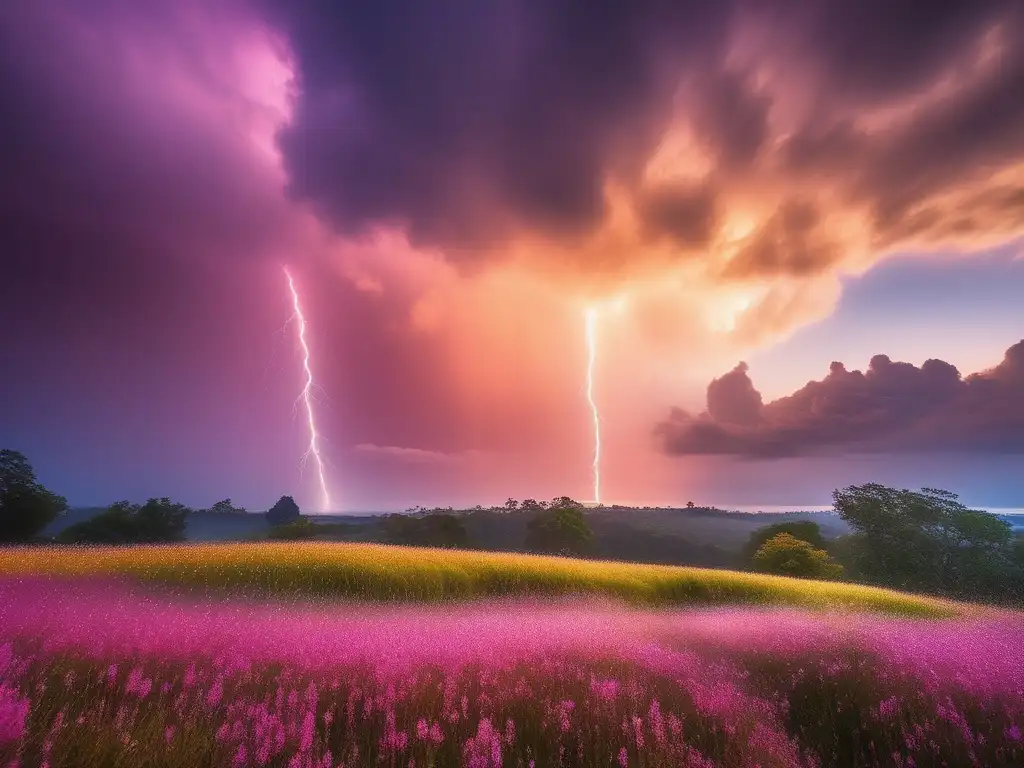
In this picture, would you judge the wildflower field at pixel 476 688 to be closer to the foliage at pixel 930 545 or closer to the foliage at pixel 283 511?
the foliage at pixel 930 545

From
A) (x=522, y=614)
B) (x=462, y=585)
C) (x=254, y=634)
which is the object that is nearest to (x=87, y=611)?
(x=254, y=634)

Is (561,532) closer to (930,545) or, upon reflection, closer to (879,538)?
(879,538)

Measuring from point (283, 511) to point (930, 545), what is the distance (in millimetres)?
96140

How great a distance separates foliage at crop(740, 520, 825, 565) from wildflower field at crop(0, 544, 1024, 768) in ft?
157

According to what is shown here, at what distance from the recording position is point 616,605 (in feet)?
54.3

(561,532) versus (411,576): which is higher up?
(561,532)

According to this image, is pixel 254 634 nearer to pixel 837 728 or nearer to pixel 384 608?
pixel 384 608

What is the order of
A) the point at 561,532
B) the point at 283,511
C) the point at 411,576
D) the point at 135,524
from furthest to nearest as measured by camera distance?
the point at 283,511, the point at 561,532, the point at 135,524, the point at 411,576

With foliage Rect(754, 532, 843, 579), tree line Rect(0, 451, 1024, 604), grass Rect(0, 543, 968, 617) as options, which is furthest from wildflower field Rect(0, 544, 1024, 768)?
foliage Rect(754, 532, 843, 579)

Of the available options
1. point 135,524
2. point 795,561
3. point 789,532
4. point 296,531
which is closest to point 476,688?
point 795,561

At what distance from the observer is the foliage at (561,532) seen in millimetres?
54094

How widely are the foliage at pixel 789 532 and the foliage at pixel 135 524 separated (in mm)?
64317

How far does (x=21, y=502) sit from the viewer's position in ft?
142

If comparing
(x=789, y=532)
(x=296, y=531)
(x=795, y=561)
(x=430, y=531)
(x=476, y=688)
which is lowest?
(x=476, y=688)
